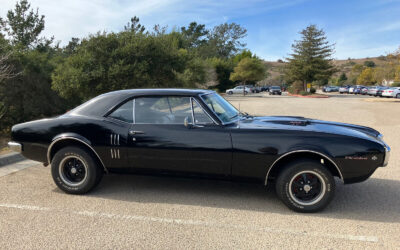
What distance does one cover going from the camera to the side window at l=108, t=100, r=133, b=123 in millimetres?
4066

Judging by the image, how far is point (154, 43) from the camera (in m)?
12.2

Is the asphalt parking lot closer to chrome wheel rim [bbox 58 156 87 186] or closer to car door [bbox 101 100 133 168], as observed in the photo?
chrome wheel rim [bbox 58 156 87 186]

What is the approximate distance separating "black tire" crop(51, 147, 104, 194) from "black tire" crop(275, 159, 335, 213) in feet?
8.52

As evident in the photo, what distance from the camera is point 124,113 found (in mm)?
4094

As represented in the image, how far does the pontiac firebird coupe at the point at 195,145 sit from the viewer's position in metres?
3.51

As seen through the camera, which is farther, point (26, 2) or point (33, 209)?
point (26, 2)

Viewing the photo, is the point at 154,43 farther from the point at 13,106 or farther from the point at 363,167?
the point at 363,167

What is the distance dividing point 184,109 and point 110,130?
109 cm

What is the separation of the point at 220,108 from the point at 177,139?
85cm

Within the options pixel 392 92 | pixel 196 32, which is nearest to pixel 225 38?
pixel 196 32

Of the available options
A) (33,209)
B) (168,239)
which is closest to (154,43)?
(33,209)

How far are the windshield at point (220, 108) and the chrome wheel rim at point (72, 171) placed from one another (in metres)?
2.06

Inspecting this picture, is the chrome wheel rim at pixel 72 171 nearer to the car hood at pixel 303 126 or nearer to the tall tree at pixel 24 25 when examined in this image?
the car hood at pixel 303 126

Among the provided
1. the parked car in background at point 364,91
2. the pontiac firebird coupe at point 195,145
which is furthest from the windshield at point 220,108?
the parked car in background at point 364,91
